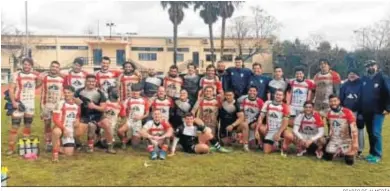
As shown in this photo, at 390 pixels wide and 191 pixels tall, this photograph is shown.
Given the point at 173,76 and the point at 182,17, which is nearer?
the point at 173,76

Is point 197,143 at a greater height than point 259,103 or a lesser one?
lesser

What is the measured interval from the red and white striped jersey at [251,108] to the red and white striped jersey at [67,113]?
322 cm

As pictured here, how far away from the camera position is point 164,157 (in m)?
6.53

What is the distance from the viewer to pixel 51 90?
7020 mm

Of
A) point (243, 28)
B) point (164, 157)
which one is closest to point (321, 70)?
point (164, 157)

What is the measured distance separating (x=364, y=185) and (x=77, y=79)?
544 centimetres

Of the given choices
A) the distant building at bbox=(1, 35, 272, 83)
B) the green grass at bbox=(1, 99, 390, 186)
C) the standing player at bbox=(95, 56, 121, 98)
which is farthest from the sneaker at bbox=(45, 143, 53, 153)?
the distant building at bbox=(1, 35, 272, 83)

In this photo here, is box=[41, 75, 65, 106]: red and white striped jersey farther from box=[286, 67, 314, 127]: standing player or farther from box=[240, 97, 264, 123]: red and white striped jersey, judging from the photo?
box=[286, 67, 314, 127]: standing player

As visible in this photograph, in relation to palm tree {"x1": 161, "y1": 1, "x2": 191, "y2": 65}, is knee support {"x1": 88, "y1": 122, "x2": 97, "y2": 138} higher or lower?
lower

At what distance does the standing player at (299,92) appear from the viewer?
24.7ft

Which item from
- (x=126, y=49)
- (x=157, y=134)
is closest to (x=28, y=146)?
(x=157, y=134)

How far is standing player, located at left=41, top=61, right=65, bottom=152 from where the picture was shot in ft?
22.9

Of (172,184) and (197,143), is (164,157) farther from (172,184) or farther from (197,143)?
(172,184)

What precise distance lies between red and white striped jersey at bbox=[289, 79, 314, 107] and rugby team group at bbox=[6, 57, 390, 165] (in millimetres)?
20
